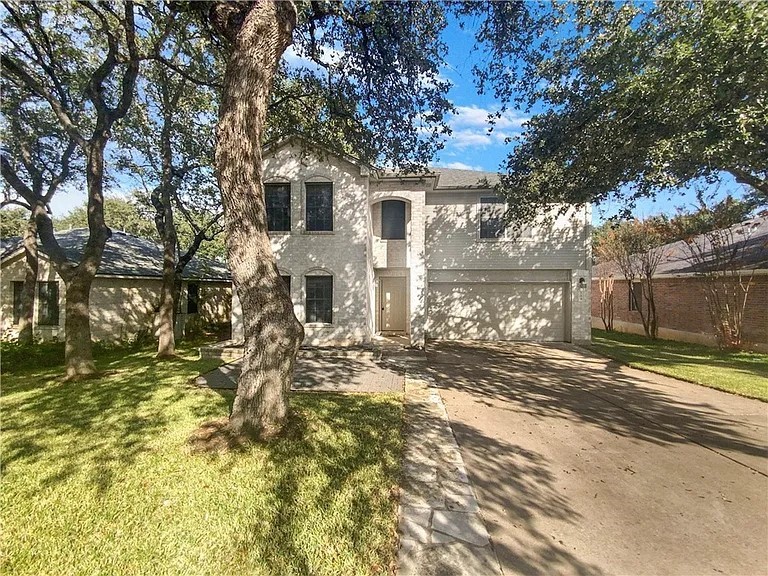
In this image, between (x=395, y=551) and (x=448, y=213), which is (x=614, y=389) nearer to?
(x=395, y=551)

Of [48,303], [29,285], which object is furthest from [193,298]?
[29,285]

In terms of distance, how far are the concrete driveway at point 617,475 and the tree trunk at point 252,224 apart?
262 centimetres

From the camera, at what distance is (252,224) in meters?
4.17

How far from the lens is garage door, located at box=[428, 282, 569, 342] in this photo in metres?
13.5

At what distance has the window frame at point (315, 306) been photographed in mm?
11141

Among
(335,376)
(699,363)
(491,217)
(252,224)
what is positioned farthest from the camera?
(491,217)

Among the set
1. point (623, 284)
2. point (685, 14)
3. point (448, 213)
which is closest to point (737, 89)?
point (685, 14)

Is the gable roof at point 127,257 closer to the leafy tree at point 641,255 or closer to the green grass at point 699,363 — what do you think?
the green grass at point 699,363

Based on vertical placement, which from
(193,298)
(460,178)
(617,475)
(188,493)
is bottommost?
(617,475)

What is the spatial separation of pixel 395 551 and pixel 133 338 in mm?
15244

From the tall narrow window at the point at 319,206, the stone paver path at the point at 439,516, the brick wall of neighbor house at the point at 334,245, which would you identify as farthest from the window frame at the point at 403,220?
the stone paver path at the point at 439,516

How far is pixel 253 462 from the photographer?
147 inches

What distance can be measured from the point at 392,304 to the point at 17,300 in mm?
14818

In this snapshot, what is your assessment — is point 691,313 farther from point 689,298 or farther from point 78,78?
point 78,78
